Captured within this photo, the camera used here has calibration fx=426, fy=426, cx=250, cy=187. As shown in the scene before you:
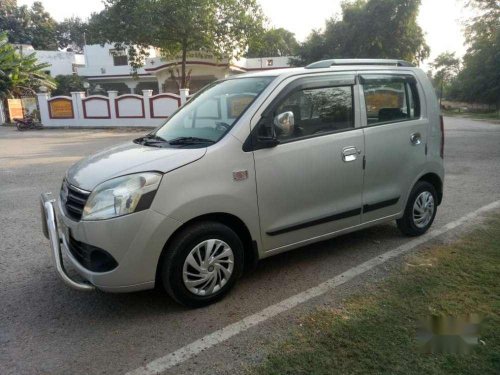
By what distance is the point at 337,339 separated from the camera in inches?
112

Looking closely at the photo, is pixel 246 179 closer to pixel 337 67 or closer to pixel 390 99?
pixel 337 67

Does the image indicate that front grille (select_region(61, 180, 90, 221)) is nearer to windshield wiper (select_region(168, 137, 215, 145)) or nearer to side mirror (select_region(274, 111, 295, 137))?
windshield wiper (select_region(168, 137, 215, 145))

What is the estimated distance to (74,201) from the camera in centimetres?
319

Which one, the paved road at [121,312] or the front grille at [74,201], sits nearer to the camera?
the paved road at [121,312]

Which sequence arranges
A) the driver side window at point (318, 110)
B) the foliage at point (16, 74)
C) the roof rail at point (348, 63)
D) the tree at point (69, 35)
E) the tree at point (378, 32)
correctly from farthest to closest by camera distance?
the tree at point (69, 35), the tree at point (378, 32), the foliage at point (16, 74), the roof rail at point (348, 63), the driver side window at point (318, 110)

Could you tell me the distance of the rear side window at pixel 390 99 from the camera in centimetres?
419

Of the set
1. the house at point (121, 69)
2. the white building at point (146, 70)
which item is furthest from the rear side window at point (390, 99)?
the house at point (121, 69)

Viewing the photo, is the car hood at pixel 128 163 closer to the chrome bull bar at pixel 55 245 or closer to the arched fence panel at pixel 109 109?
the chrome bull bar at pixel 55 245

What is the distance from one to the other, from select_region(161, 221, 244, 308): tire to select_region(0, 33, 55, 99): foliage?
2895 cm

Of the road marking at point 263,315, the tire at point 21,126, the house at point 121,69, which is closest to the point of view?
the road marking at point 263,315

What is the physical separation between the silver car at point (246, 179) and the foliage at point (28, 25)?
6546 centimetres

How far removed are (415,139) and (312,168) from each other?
149 cm

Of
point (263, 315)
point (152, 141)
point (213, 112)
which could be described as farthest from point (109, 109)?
point (263, 315)

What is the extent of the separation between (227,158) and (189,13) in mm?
19614
